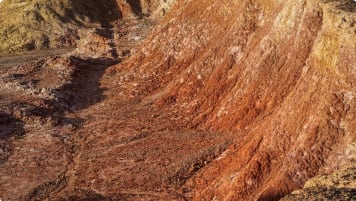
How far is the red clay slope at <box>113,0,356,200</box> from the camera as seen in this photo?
14727 mm

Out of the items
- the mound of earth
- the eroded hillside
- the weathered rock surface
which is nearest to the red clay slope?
the eroded hillside

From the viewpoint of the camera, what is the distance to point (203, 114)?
70.4ft

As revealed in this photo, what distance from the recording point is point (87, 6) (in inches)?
1805

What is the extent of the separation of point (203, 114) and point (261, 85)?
121 inches

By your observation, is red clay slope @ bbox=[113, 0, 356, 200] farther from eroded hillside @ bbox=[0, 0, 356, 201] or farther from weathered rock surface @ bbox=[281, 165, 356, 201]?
weathered rock surface @ bbox=[281, 165, 356, 201]

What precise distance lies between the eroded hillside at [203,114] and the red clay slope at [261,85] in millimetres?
47

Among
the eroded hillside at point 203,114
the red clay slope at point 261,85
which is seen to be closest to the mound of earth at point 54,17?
the eroded hillside at point 203,114

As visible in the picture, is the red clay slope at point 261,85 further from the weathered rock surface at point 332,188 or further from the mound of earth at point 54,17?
the mound of earth at point 54,17

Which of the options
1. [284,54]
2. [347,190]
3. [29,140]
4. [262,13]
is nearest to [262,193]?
[347,190]

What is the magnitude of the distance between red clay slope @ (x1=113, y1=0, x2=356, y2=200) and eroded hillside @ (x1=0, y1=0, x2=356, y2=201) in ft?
0.16

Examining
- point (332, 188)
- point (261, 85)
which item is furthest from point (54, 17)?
point (332, 188)

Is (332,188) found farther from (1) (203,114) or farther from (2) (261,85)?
(1) (203,114)

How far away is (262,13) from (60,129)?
1013 centimetres

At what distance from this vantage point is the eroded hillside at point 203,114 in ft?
49.1
